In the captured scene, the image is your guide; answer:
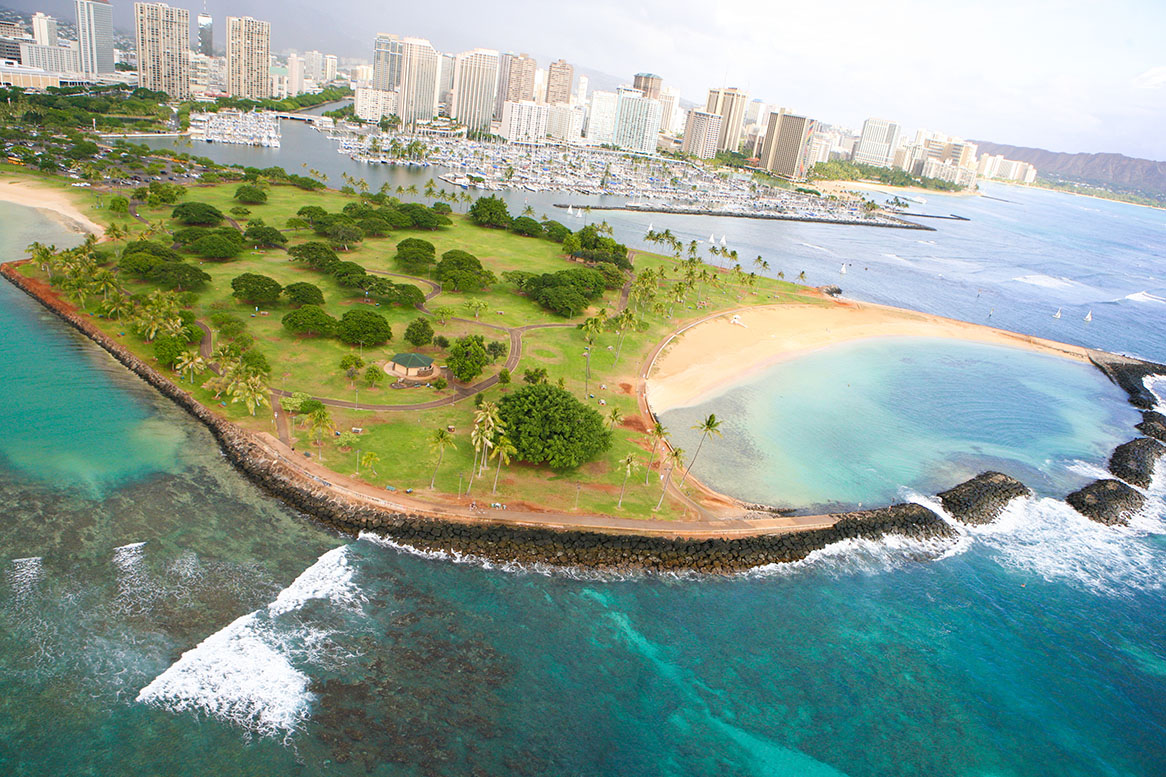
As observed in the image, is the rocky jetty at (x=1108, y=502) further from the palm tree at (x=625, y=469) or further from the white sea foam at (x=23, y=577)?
the white sea foam at (x=23, y=577)

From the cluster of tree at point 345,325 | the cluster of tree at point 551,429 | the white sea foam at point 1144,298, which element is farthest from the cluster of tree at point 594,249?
the white sea foam at point 1144,298

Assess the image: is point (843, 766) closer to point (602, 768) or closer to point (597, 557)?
point (602, 768)

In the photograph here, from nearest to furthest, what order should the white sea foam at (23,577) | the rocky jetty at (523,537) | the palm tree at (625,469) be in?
the white sea foam at (23,577), the rocky jetty at (523,537), the palm tree at (625,469)

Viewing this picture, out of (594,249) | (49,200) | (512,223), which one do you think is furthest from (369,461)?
(49,200)

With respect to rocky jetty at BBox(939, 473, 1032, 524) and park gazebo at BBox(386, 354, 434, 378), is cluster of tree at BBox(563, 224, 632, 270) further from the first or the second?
rocky jetty at BBox(939, 473, 1032, 524)

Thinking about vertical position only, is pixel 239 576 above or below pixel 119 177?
below

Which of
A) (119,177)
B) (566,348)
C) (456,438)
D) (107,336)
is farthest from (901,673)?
(119,177)
